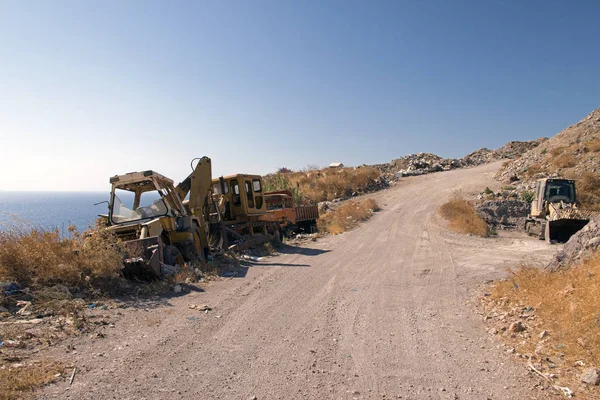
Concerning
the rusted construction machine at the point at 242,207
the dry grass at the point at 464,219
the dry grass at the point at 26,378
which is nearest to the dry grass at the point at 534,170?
the dry grass at the point at 464,219

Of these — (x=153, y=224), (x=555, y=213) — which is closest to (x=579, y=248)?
(x=153, y=224)

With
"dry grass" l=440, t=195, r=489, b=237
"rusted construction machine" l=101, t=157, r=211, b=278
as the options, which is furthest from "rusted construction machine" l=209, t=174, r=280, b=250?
"dry grass" l=440, t=195, r=489, b=237

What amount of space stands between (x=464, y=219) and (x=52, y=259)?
15715 mm

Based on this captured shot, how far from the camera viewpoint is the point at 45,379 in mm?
4297

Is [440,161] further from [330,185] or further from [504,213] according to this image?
[504,213]

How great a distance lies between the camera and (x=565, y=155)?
2614 cm

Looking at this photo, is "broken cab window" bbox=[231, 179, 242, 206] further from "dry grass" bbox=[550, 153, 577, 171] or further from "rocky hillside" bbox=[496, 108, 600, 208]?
"dry grass" bbox=[550, 153, 577, 171]

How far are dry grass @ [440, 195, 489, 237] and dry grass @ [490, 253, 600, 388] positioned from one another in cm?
1008

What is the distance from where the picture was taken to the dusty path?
14.0 ft

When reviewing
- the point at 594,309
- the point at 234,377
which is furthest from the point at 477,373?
the point at 234,377

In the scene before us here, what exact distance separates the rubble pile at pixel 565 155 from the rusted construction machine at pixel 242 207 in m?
18.9

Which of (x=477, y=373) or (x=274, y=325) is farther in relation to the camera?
(x=274, y=325)

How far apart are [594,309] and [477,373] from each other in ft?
5.79

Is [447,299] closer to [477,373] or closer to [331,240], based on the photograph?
[477,373]
